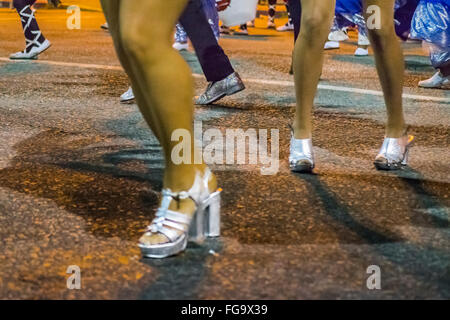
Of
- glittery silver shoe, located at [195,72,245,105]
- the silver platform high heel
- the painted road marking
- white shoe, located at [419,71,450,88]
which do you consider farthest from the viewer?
white shoe, located at [419,71,450,88]

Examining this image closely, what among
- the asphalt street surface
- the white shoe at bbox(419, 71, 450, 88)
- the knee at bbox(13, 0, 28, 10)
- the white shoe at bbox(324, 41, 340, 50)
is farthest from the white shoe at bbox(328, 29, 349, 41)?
the asphalt street surface

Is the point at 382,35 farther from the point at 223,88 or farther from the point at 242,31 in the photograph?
the point at 242,31

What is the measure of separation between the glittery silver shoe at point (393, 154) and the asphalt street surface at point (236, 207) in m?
0.05

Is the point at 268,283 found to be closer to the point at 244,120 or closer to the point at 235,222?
the point at 235,222

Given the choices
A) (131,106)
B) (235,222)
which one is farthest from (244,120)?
(235,222)

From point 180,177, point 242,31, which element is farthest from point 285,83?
point 242,31

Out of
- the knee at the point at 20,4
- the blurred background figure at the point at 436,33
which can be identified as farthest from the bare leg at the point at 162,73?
the knee at the point at 20,4

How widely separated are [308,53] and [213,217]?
108cm

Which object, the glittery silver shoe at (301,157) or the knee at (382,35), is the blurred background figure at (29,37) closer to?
the glittery silver shoe at (301,157)

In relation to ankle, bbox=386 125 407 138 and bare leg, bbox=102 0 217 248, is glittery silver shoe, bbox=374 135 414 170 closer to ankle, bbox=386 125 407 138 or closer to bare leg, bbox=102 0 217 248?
ankle, bbox=386 125 407 138

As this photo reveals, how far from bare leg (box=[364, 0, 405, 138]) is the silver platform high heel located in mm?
1199

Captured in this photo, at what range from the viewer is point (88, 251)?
2.32 m

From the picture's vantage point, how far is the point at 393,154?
11.2 feet

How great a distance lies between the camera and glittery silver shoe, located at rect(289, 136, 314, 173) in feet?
10.8
